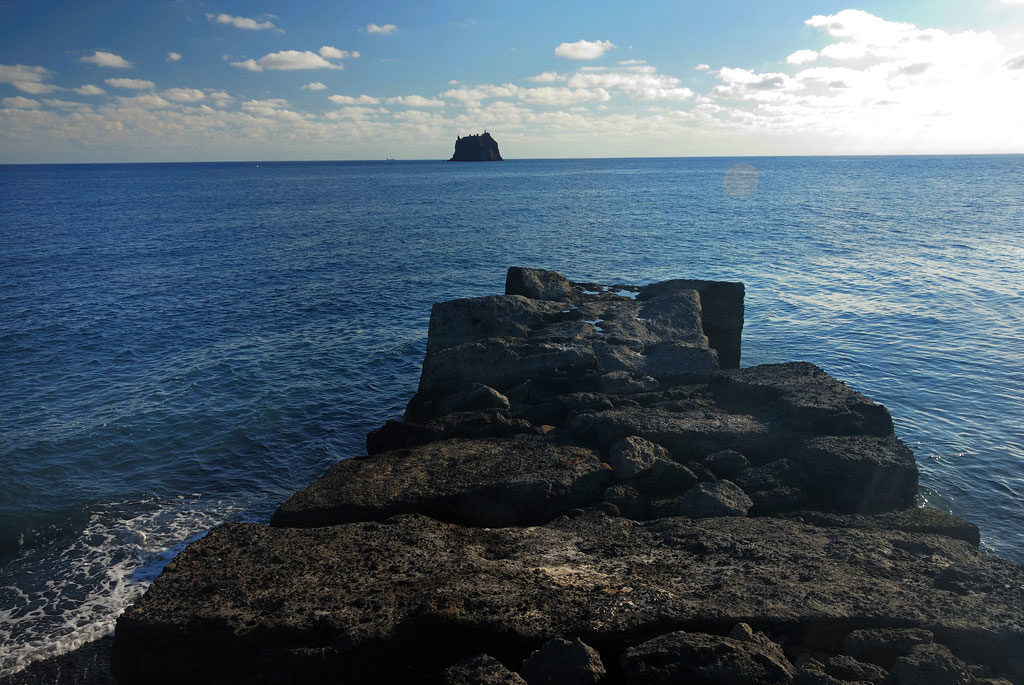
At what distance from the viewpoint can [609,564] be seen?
315 inches

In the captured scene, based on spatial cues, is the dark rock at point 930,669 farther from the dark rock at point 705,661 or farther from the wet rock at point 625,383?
the wet rock at point 625,383

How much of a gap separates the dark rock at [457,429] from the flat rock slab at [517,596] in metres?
3.63

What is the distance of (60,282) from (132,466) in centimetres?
2827

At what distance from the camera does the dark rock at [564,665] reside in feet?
20.2

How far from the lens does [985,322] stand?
27281 mm

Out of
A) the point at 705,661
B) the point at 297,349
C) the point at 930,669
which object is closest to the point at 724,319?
the point at 930,669

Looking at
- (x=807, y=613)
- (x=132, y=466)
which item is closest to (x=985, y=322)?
(x=807, y=613)

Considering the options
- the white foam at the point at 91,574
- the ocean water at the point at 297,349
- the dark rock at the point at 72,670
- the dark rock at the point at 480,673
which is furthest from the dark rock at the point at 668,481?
the white foam at the point at 91,574

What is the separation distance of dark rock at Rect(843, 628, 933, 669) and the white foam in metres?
10.9

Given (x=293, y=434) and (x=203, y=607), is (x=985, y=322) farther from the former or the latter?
(x=203, y=607)

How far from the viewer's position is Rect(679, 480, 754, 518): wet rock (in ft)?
31.0

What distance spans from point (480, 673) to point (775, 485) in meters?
6.29

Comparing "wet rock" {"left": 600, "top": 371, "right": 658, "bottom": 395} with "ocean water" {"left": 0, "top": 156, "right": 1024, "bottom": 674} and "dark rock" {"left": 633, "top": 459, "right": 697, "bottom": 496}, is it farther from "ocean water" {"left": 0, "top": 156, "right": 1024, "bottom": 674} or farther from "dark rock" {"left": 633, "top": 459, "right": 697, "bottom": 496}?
"ocean water" {"left": 0, "top": 156, "right": 1024, "bottom": 674}

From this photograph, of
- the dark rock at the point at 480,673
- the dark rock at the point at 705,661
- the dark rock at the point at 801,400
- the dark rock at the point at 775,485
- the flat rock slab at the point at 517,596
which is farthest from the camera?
the dark rock at the point at 801,400
